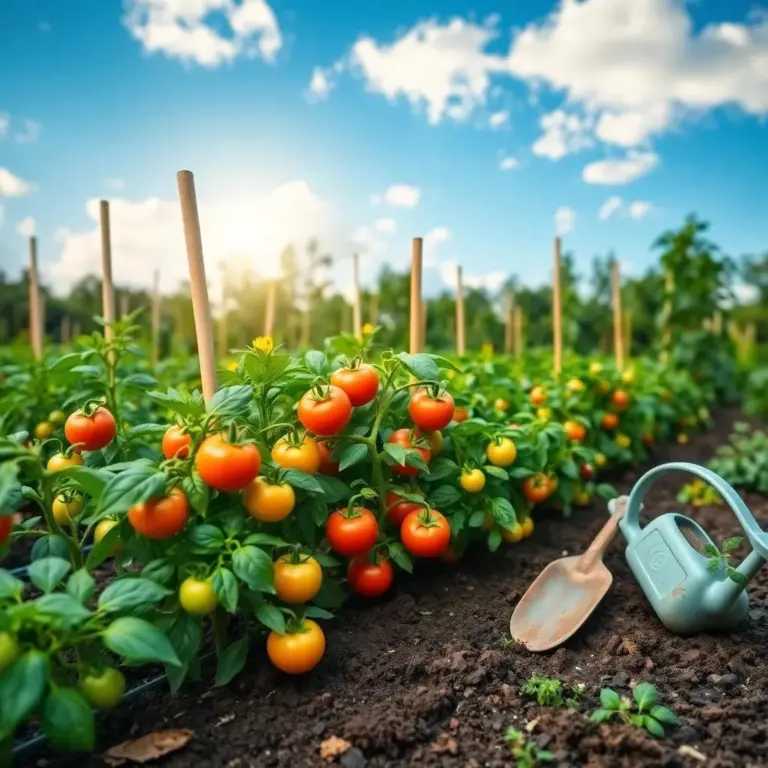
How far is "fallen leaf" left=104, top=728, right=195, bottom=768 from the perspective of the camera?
1.72m

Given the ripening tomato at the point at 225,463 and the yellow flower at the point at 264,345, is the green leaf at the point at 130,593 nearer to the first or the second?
the ripening tomato at the point at 225,463

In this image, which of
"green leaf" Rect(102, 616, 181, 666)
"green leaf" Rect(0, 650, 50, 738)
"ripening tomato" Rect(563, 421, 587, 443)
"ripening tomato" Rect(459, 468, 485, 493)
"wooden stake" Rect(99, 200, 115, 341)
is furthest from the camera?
"ripening tomato" Rect(563, 421, 587, 443)

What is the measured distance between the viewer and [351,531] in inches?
88.9

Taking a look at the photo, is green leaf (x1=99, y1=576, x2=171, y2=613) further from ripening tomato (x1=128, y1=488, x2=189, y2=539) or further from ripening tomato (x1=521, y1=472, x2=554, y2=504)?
ripening tomato (x1=521, y1=472, x2=554, y2=504)

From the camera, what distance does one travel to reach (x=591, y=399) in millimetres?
4520

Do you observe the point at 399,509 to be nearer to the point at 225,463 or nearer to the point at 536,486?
the point at 536,486

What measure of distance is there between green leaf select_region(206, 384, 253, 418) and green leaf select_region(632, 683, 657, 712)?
1437 mm

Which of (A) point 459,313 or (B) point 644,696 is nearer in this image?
(B) point 644,696

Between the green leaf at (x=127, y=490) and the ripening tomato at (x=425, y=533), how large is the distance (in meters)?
1.03

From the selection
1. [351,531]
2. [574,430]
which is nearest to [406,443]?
[351,531]

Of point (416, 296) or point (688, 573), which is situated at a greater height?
point (416, 296)

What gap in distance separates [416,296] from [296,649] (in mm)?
1873

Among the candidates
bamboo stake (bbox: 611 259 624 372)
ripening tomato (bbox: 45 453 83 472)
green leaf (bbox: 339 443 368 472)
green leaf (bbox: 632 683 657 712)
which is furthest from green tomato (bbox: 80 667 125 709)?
bamboo stake (bbox: 611 259 624 372)

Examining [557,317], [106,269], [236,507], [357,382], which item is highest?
[106,269]
